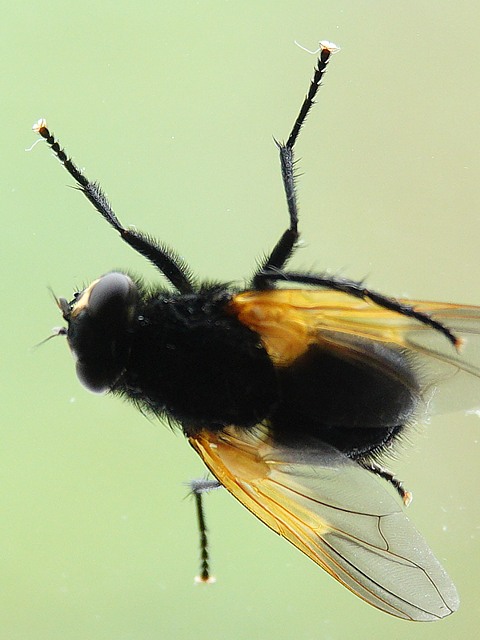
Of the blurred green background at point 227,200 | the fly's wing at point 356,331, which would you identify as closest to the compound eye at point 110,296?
the fly's wing at point 356,331

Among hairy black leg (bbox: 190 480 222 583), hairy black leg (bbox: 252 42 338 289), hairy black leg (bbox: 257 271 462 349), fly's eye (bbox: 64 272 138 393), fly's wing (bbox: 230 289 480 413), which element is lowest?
hairy black leg (bbox: 190 480 222 583)

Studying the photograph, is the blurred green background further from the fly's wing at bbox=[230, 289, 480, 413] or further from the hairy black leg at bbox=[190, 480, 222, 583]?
the fly's wing at bbox=[230, 289, 480, 413]

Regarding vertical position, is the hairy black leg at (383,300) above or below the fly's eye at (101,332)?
above

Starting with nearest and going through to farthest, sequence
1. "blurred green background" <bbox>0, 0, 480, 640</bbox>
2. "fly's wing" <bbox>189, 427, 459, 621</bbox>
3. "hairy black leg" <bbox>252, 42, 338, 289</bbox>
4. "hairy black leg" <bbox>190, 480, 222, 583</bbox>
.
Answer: "fly's wing" <bbox>189, 427, 459, 621</bbox> → "hairy black leg" <bbox>252, 42, 338, 289</bbox> → "hairy black leg" <bbox>190, 480, 222, 583</bbox> → "blurred green background" <bbox>0, 0, 480, 640</bbox>

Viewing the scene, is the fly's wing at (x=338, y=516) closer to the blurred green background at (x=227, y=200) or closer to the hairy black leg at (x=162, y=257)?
the hairy black leg at (x=162, y=257)

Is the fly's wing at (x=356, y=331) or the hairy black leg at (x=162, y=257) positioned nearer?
the fly's wing at (x=356, y=331)

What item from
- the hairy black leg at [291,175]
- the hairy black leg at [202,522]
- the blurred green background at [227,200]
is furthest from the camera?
the blurred green background at [227,200]

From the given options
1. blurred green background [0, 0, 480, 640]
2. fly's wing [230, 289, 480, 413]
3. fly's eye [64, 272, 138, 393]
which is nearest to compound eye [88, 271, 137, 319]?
fly's eye [64, 272, 138, 393]

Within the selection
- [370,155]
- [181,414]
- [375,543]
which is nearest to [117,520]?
[181,414]
